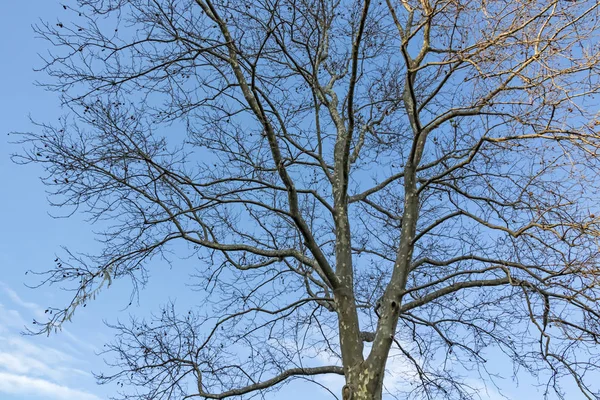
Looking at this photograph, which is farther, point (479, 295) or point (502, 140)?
point (479, 295)

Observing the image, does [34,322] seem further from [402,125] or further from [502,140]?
[402,125]

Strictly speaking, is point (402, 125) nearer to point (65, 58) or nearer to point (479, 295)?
point (479, 295)

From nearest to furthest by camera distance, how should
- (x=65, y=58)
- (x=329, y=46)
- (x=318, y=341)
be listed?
(x=65, y=58) → (x=318, y=341) → (x=329, y=46)

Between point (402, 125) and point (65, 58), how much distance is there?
4547 millimetres

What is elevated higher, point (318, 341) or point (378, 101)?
point (378, 101)

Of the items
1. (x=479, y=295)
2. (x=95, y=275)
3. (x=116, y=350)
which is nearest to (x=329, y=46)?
(x=479, y=295)

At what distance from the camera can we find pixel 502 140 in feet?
15.4

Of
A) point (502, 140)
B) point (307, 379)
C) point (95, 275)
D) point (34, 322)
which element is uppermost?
point (502, 140)

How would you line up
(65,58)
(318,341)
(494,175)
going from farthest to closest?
(318,341) < (494,175) < (65,58)

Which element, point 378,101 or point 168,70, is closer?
point 168,70

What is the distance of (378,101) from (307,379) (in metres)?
4.08

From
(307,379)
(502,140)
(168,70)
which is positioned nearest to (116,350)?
(307,379)

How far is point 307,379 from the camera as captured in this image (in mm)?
5297

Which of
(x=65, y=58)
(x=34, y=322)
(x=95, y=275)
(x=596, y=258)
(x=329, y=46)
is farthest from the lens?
(x=329, y=46)
